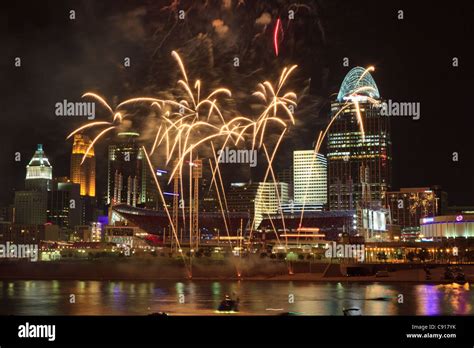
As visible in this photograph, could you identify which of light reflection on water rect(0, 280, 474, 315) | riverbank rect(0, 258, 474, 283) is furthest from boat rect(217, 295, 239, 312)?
riverbank rect(0, 258, 474, 283)

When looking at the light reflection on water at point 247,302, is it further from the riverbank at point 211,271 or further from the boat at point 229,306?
the riverbank at point 211,271

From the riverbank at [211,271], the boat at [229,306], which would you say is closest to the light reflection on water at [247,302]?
the boat at [229,306]

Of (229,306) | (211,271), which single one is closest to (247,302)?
(229,306)

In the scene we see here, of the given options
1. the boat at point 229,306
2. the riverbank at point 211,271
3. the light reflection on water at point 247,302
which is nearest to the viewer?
the boat at point 229,306

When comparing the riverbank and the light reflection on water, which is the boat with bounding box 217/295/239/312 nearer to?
the light reflection on water

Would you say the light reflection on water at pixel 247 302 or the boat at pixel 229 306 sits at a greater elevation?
the boat at pixel 229 306

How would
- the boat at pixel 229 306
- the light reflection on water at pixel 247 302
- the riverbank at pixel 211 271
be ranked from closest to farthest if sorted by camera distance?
the boat at pixel 229 306 → the light reflection on water at pixel 247 302 → the riverbank at pixel 211 271

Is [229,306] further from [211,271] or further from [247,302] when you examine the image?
[211,271]

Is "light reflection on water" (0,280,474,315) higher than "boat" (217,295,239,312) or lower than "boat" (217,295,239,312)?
lower
